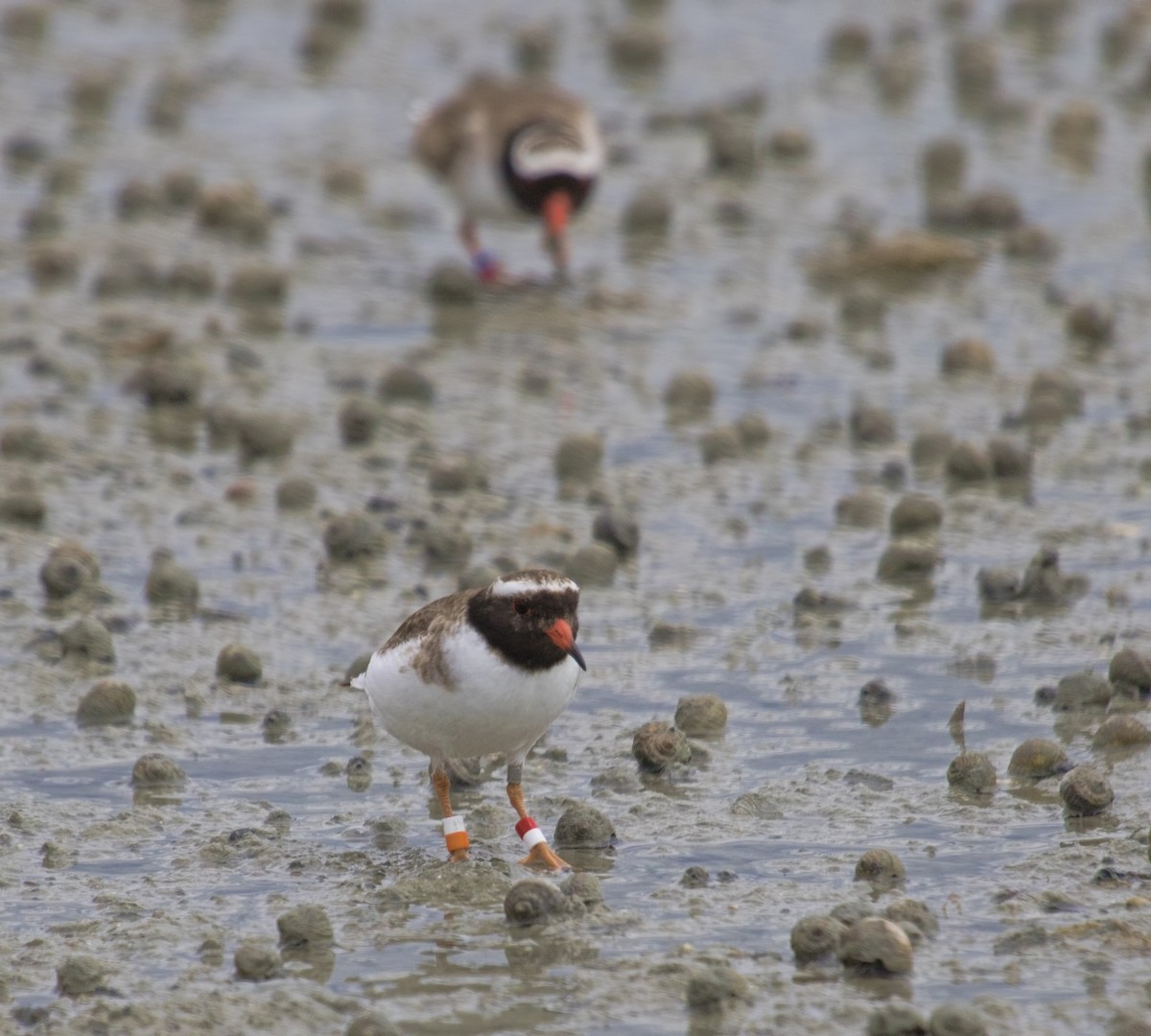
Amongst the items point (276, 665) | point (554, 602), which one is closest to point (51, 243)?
point (276, 665)

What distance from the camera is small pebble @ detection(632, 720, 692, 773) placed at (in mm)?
8852

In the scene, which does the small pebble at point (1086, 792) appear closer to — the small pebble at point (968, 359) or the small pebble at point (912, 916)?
the small pebble at point (912, 916)

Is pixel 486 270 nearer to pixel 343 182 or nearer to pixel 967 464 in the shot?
pixel 343 182

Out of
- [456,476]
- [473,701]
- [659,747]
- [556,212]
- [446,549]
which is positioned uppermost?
[556,212]

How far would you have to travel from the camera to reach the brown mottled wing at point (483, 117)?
1681cm

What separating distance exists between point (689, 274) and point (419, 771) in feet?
27.5

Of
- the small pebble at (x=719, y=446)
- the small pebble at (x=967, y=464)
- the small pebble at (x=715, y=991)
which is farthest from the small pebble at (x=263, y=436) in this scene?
the small pebble at (x=715, y=991)

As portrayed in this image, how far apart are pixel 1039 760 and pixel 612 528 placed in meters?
3.42

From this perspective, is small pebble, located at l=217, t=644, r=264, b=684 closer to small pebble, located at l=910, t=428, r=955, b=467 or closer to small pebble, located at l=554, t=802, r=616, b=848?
small pebble, located at l=554, t=802, r=616, b=848

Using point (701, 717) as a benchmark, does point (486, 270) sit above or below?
above

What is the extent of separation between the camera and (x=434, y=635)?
7.90m

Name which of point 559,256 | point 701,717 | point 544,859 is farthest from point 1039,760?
point 559,256

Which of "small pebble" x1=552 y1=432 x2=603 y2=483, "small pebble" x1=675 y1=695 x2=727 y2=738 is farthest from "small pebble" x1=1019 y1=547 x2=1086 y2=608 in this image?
"small pebble" x1=552 y1=432 x2=603 y2=483

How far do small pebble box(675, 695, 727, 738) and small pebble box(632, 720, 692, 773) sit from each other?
1.21 ft
